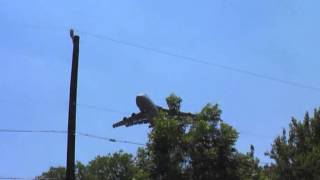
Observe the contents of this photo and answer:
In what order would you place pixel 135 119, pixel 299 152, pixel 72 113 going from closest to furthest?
pixel 72 113, pixel 299 152, pixel 135 119

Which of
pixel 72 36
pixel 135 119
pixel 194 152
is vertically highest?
pixel 135 119

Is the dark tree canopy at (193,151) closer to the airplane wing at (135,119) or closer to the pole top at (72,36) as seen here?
the pole top at (72,36)

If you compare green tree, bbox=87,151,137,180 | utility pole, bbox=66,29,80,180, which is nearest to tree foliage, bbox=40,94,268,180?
utility pole, bbox=66,29,80,180

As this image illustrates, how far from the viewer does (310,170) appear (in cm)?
3209

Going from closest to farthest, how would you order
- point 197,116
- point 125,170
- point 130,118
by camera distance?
point 197,116 < point 130,118 < point 125,170

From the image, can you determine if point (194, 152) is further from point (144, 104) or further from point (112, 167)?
point (112, 167)

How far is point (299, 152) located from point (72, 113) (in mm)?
15859

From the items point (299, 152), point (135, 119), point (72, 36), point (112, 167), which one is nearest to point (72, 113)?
point (72, 36)

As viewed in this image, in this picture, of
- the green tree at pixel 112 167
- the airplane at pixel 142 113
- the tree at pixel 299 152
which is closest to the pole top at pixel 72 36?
the tree at pixel 299 152

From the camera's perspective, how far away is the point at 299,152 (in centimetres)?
3434

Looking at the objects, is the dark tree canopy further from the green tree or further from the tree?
the green tree

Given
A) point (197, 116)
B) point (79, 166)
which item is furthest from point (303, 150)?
point (79, 166)

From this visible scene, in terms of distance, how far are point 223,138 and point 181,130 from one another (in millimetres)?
1625

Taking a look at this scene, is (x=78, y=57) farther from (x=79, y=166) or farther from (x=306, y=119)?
(x=79, y=166)
